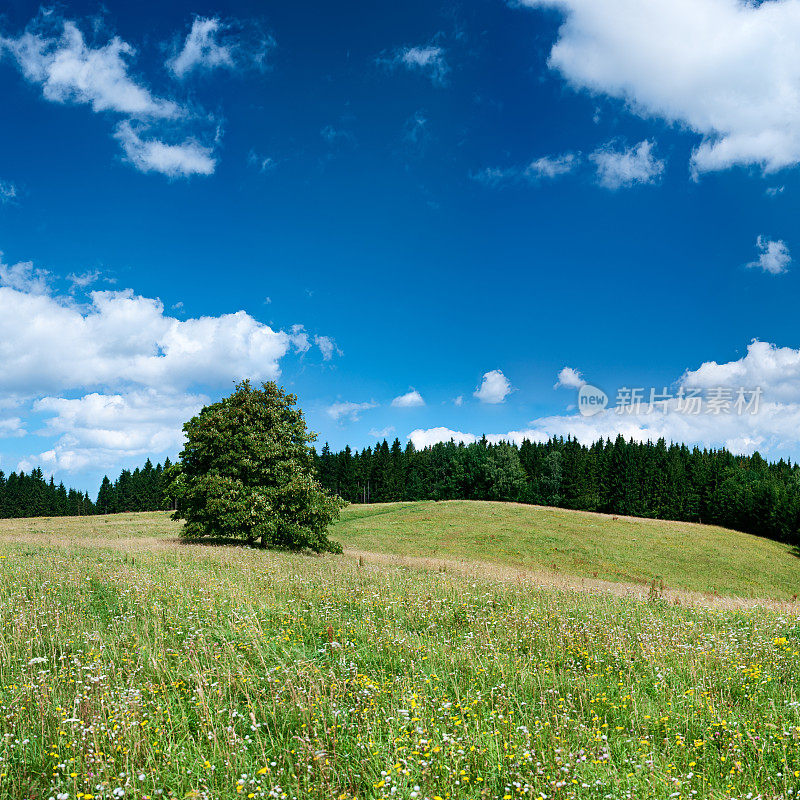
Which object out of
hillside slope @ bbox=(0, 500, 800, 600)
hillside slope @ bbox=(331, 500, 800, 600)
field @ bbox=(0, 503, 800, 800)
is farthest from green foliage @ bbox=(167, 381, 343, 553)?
field @ bbox=(0, 503, 800, 800)

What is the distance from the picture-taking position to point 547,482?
11044cm

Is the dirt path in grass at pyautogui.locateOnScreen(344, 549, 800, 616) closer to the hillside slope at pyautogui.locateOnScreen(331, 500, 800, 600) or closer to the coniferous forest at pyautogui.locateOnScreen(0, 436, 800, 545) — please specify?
the hillside slope at pyautogui.locateOnScreen(331, 500, 800, 600)

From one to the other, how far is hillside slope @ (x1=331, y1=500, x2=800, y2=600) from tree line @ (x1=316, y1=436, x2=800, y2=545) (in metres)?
16.6

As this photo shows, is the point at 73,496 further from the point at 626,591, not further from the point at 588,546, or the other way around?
the point at 626,591

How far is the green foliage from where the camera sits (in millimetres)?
29359

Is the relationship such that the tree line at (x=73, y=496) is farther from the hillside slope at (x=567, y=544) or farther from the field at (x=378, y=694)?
the field at (x=378, y=694)

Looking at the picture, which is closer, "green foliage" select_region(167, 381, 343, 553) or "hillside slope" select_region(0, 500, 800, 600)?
"green foliage" select_region(167, 381, 343, 553)

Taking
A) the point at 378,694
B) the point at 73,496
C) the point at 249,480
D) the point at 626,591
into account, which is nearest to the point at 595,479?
the point at 249,480

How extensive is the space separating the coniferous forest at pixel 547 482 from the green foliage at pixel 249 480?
64945 millimetres

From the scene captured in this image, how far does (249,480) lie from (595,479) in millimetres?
90170

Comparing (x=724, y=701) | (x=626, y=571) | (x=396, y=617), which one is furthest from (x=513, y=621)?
(x=626, y=571)

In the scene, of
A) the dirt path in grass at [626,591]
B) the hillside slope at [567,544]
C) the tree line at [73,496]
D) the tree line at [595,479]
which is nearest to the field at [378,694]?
the dirt path in grass at [626,591]

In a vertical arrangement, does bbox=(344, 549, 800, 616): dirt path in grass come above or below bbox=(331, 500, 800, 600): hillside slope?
above

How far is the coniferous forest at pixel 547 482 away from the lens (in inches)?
3563
